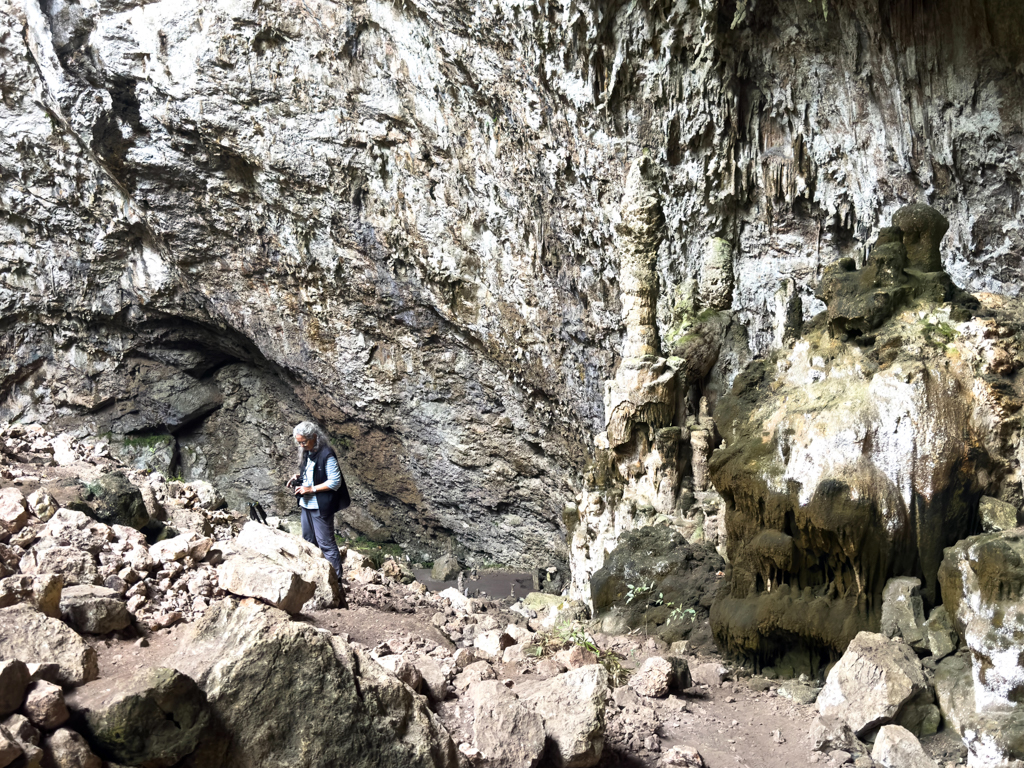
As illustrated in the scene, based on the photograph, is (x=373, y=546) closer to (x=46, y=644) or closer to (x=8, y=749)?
(x=46, y=644)

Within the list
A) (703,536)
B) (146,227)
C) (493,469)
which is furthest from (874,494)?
(146,227)

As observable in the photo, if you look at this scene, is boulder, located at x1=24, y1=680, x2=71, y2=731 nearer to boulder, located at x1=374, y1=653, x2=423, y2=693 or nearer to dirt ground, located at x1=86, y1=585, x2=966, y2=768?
dirt ground, located at x1=86, y1=585, x2=966, y2=768

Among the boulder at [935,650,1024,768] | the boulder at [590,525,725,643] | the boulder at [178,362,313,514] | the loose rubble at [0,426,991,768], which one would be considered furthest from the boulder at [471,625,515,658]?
the boulder at [178,362,313,514]

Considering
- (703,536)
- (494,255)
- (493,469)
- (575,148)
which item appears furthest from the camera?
(493,469)

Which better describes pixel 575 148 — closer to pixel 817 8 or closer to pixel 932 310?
pixel 817 8

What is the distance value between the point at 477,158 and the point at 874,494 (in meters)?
7.90

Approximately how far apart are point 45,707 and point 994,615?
3.77m

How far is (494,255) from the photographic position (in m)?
11.6

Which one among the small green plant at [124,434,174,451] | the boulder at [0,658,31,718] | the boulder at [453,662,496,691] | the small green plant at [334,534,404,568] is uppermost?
the small green plant at [124,434,174,451]

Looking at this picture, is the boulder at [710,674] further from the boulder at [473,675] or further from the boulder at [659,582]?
the boulder at [473,675]

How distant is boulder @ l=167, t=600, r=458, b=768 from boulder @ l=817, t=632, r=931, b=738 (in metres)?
2.35

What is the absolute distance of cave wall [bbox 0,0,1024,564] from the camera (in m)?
7.48

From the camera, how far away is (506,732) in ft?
8.71

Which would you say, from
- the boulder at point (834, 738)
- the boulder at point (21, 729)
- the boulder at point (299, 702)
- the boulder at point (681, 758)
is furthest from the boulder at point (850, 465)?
the boulder at point (21, 729)
